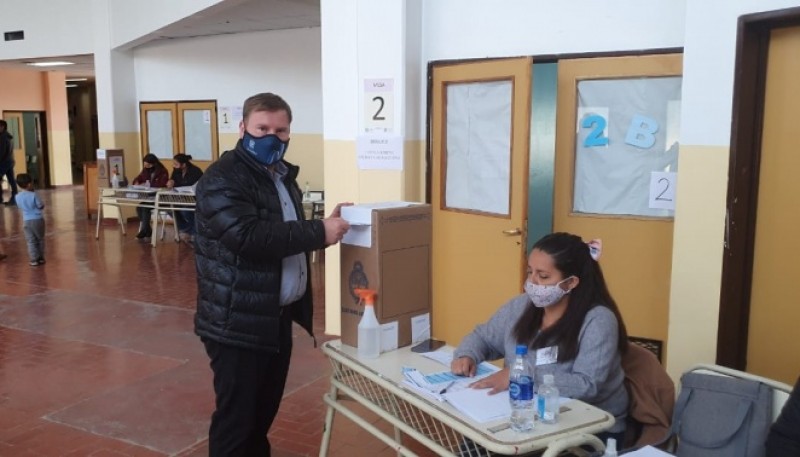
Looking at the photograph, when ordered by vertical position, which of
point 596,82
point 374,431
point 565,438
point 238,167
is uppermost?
point 596,82

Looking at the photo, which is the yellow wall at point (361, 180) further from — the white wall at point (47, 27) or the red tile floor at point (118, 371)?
the white wall at point (47, 27)

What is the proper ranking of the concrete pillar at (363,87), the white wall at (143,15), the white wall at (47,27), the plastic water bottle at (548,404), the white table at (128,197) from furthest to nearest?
the white wall at (47,27), the white table at (128,197), the white wall at (143,15), the concrete pillar at (363,87), the plastic water bottle at (548,404)

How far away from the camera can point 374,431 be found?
258cm

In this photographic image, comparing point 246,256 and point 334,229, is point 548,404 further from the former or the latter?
point 246,256

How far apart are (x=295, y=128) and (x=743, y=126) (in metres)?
7.81

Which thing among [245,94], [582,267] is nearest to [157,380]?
[582,267]

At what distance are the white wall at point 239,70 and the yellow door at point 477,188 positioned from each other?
5520mm

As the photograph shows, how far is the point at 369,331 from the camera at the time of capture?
2.61m

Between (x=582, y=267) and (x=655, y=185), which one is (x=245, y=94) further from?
(x=582, y=267)

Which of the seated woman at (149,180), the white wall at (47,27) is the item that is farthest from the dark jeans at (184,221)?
the white wall at (47,27)

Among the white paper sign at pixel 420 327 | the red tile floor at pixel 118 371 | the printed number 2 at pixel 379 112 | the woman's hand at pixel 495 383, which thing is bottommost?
the red tile floor at pixel 118 371

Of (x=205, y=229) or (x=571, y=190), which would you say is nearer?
(x=205, y=229)

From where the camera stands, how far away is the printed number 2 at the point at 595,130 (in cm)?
435

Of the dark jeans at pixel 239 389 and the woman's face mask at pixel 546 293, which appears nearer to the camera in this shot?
the woman's face mask at pixel 546 293
